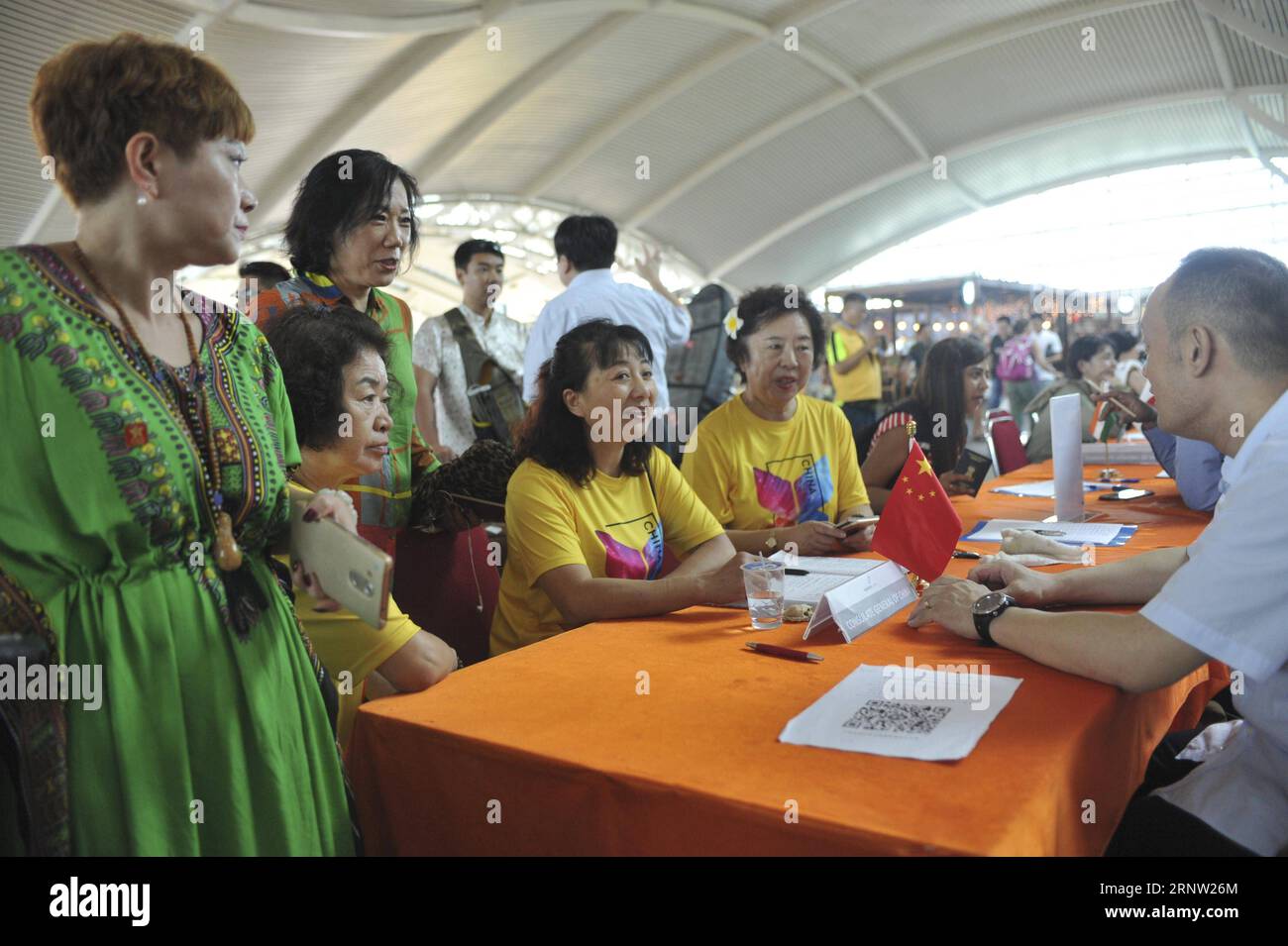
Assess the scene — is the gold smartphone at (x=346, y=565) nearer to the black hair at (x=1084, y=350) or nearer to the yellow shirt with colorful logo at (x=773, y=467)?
the yellow shirt with colorful logo at (x=773, y=467)

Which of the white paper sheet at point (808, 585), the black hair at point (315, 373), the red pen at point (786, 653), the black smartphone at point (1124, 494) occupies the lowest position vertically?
the red pen at point (786, 653)

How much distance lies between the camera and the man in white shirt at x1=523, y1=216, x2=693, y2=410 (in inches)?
149

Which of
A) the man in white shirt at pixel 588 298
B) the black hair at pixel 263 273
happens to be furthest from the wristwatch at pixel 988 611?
the black hair at pixel 263 273

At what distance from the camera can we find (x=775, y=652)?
158cm

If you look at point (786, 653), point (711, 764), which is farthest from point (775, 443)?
point (711, 764)

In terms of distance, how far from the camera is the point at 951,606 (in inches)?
64.8

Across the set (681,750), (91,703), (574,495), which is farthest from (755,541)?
(91,703)

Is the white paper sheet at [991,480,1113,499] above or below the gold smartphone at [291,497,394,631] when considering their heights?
below

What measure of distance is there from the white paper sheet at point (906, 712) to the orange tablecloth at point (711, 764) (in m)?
0.02

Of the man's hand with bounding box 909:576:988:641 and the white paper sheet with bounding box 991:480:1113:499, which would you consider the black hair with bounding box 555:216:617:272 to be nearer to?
the white paper sheet with bounding box 991:480:1113:499

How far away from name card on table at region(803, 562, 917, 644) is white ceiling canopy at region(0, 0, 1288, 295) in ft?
27.7

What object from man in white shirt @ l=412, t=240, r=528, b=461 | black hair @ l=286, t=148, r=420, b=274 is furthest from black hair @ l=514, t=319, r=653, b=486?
man in white shirt @ l=412, t=240, r=528, b=461

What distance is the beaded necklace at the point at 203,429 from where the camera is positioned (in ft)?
4.00
